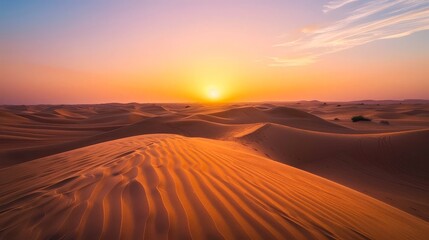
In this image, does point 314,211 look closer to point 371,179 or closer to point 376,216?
point 376,216

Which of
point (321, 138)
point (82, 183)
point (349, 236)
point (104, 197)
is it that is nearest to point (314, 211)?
point (349, 236)

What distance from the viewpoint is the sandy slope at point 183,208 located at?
6.50 ft

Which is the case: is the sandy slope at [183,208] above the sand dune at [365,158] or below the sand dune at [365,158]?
above

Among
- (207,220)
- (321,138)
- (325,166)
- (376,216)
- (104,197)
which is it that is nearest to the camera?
(207,220)

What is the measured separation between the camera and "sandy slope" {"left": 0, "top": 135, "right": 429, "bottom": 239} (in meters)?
1.98

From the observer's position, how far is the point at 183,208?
7.62 ft

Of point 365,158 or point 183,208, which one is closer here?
point 183,208

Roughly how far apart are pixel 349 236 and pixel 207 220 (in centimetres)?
124

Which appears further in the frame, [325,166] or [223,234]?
[325,166]

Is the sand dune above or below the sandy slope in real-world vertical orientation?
below

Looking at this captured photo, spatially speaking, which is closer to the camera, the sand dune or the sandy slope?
the sandy slope

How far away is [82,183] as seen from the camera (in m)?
3.02

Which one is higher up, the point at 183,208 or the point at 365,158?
the point at 183,208

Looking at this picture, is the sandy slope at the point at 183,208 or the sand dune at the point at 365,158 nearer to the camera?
the sandy slope at the point at 183,208
